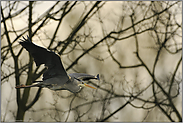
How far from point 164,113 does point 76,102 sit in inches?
143

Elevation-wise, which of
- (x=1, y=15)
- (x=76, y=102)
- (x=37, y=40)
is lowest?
(x=76, y=102)

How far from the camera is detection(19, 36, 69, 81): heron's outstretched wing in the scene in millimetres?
3242

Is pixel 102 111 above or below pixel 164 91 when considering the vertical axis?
below

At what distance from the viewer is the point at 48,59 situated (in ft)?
11.2

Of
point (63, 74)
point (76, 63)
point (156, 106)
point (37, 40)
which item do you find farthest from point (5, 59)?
point (156, 106)

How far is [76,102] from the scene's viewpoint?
272 inches

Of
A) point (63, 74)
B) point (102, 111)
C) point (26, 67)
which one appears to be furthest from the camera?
point (26, 67)

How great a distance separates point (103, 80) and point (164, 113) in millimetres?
3017

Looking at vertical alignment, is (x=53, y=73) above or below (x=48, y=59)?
below

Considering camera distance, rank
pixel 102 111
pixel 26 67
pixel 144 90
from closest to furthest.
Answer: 1. pixel 102 111
2. pixel 26 67
3. pixel 144 90

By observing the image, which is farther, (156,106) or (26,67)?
(156,106)

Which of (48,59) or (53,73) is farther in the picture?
(53,73)

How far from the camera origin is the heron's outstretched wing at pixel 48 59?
3.24 m

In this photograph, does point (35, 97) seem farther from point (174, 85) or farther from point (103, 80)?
point (174, 85)
